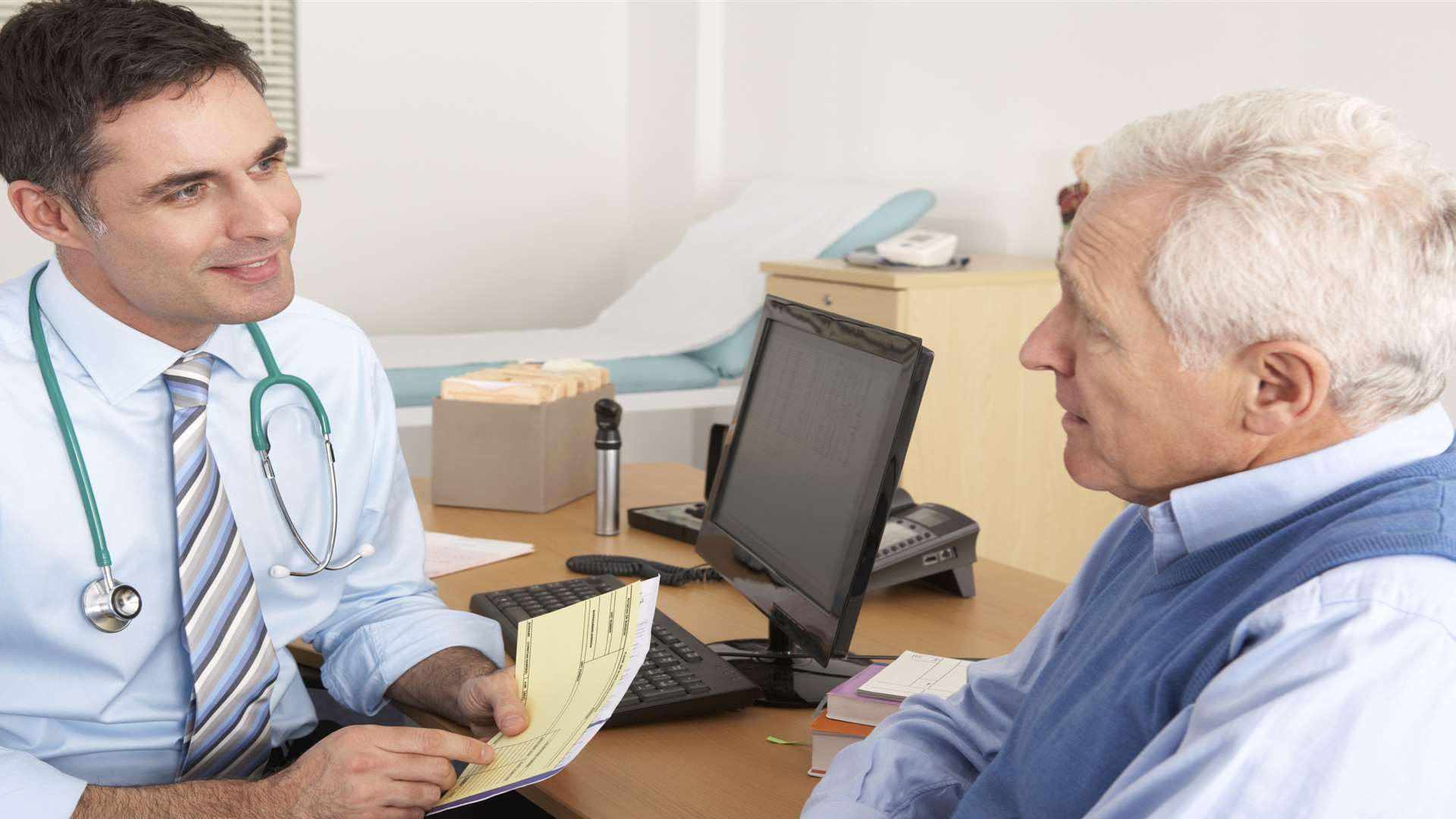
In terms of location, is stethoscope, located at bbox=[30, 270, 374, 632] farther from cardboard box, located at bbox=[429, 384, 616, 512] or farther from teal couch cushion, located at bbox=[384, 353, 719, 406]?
teal couch cushion, located at bbox=[384, 353, 719, 406]

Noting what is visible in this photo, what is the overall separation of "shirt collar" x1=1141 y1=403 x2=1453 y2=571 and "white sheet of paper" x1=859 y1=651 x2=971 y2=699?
0.45m

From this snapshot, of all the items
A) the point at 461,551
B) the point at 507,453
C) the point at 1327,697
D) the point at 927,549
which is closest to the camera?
the point at 1327,697

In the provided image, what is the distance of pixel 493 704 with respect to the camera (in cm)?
135

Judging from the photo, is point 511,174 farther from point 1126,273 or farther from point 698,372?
point 1126,273

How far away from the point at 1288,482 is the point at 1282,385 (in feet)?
0.21

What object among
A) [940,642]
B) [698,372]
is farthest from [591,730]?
[698,372]

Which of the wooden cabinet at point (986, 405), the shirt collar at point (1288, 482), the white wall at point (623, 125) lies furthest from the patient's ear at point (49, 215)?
the white wall at point (623, 125)

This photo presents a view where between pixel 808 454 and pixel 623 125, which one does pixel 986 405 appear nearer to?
pixel 808 454

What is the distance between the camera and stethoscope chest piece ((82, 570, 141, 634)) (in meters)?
1.35

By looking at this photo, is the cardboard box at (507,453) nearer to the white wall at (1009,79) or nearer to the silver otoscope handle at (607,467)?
the silver otoscope handle at (607,467)

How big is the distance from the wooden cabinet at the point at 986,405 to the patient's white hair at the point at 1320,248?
2181 mm

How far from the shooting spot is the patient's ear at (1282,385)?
853mm

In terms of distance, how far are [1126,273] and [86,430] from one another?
107 cm

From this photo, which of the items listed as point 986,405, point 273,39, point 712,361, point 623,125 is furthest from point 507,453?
point 623,125
